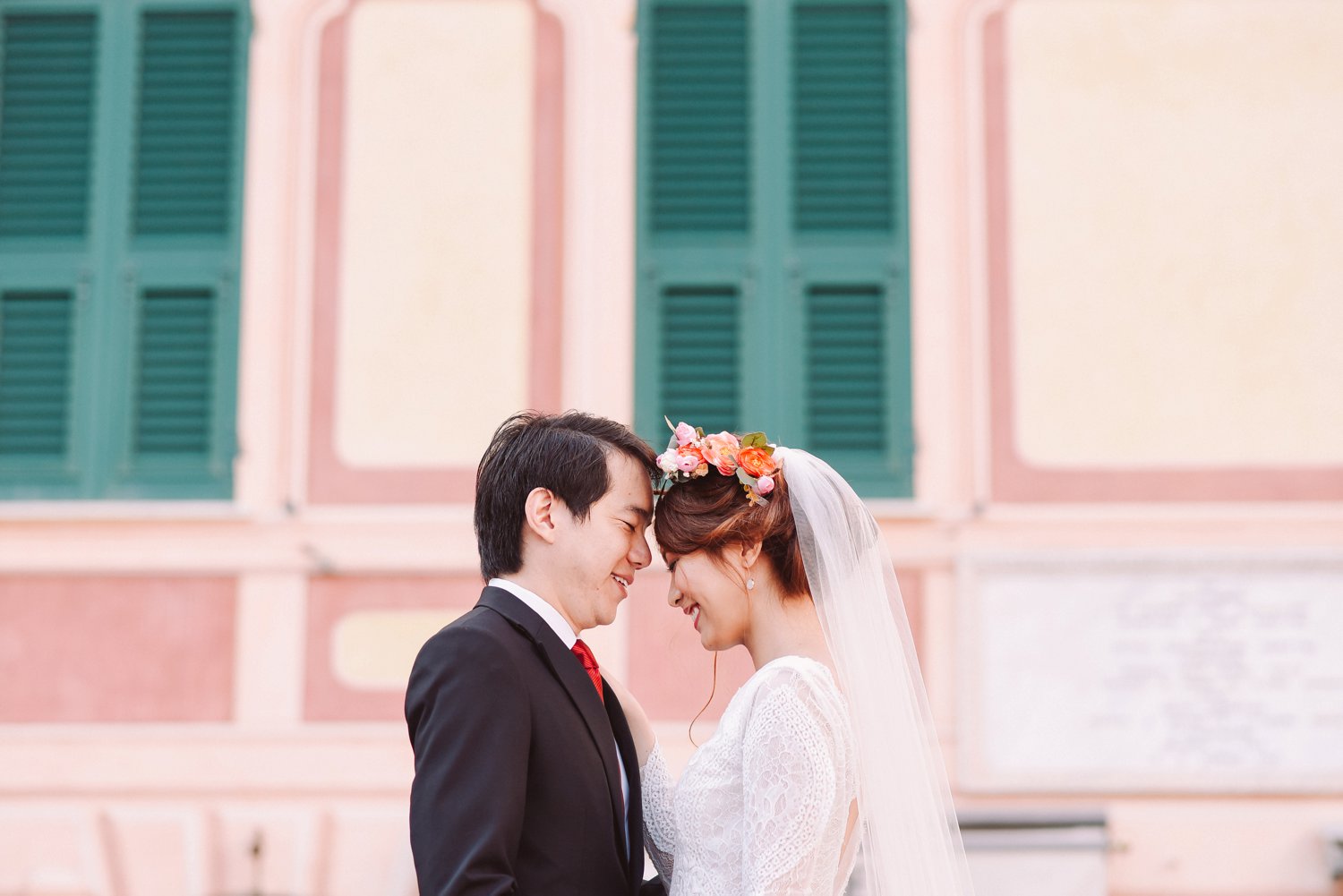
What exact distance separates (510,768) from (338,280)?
4.11m

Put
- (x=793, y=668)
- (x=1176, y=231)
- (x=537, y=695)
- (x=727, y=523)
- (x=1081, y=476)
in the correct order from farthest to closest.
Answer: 1. (x=1176, y=231)
2. (x=1081, y=476)
3. (x=727, y=523)
4. (x=793, y=668)
5. (x=537, y=695)

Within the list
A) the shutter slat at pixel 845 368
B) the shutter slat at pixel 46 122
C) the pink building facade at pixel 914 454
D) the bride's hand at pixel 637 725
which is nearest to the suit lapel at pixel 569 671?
the bride's hand at pixel 637 725

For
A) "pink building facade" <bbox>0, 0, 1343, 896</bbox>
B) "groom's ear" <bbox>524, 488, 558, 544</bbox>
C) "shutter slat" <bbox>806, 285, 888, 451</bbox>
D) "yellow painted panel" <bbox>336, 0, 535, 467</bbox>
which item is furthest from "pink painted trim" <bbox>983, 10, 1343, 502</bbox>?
"groom's ear" <bbox>524, 488, 558, 544</bbox>

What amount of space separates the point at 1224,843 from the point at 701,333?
2.69 m

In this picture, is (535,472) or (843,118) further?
(843,118)

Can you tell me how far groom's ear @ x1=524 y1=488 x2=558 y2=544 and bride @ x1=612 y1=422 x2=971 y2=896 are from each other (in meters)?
Result: 0.23

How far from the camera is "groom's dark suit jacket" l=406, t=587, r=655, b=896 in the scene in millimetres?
2229

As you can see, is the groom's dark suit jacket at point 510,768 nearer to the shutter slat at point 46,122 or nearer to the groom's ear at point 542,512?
the groom's ear at point 542,512

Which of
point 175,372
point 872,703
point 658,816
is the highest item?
point 175,372

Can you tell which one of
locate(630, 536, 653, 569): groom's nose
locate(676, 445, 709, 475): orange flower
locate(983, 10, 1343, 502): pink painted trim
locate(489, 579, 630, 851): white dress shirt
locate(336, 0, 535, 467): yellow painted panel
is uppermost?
locate(336, 0, 535, 467): yellow painted panel

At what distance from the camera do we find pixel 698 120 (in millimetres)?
6168

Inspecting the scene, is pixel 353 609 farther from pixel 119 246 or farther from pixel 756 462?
pixel 756 462

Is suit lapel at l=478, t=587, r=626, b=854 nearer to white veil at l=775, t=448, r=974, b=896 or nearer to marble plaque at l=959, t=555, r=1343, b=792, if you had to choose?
white veil at l=775, t=448, r=974, b=896

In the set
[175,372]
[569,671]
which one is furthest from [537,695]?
[175,372]
